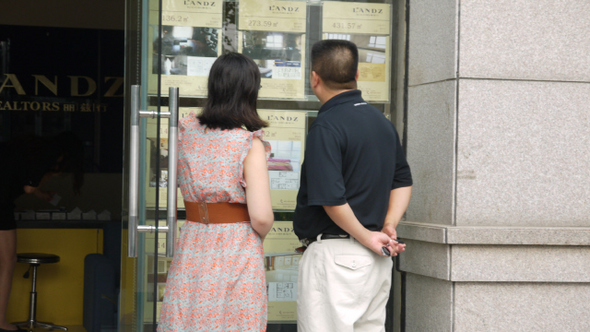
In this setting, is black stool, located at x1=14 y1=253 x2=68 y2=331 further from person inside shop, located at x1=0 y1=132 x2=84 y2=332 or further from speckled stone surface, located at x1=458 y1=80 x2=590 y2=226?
speckled stone surface, located at x1=458 y1=80 x2=590 y2=226

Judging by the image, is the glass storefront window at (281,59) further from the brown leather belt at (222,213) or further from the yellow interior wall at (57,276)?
the yellow interior wall at (57,276)

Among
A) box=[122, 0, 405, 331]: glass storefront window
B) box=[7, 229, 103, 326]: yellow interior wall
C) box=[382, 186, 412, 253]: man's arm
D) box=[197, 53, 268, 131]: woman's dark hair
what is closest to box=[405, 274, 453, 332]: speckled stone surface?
box=[382, 186, 412, 253]: man's arm

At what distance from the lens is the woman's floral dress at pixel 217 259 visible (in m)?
2.42

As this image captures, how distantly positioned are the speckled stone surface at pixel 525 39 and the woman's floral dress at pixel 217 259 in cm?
135

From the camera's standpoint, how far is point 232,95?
8.02 ft

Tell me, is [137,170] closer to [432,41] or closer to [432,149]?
[432,149]

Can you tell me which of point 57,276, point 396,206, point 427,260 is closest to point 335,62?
point 396,206

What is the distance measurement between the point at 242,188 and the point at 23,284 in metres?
4.76

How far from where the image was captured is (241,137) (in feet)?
7.94

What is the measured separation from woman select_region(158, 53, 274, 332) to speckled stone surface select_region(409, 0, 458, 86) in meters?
1.16

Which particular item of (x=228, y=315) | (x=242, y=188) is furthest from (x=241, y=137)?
(x=228, y=315)

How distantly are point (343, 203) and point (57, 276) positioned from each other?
16.1 feet

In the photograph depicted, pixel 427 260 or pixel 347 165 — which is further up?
pixel 347 165

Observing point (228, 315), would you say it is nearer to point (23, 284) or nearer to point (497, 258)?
point (497, 258)
